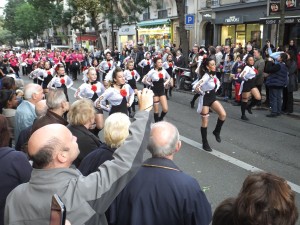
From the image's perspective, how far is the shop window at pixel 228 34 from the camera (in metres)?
23.2

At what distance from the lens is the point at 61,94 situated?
4.52m

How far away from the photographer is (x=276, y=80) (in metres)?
9.86

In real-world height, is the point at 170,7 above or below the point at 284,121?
above

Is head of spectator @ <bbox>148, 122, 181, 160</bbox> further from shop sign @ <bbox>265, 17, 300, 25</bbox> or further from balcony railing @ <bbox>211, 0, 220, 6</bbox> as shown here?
balcony railing @ <bbox>211, 0, 220, 6</bbox>

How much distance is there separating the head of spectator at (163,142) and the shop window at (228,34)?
21.1 m

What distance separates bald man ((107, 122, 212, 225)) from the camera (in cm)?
236

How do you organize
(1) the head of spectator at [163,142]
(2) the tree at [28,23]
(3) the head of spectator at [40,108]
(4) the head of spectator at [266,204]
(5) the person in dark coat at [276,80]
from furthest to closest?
(2) the tree at [28,23] → (5) the person in dark coat at [276,80] → (3) the head of spectator at [40,108] → (1) the head of spectator at [163,142] → (4) the head of spectator at [266,204]

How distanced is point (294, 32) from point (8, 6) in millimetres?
88242

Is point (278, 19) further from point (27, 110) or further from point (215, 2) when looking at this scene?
point (27, 110)

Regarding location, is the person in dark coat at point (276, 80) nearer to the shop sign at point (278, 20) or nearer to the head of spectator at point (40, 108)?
the shop sign at point (278, 20)

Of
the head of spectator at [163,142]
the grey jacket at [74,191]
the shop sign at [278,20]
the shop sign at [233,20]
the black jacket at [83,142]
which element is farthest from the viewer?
the shop sign at [233,20]

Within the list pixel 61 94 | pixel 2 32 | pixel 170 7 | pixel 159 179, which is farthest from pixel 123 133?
pixel 2 32

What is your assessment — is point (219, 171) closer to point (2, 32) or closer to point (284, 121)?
point (284, 121)

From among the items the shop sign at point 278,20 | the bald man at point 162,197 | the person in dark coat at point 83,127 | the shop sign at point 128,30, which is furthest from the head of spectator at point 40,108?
the shop sign at point 128,30
